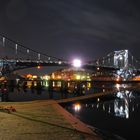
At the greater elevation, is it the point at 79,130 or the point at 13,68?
Result: the point at 13,68

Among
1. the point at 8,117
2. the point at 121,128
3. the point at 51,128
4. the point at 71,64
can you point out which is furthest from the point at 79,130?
the point at 71,64

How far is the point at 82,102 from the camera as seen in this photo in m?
29.2

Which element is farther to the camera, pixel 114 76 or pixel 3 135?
pixel 114 76

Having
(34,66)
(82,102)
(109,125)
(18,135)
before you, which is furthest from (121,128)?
(34,66)

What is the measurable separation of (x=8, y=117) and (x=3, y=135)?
3.79m

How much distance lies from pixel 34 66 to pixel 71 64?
45.6ft

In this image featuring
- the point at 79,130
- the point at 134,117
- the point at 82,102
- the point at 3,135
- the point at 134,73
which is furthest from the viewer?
the point at 134,73

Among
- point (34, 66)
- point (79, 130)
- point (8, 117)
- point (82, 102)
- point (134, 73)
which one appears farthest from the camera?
point (134, 73)

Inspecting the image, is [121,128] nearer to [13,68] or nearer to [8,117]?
[8,117]

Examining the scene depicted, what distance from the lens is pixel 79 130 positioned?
36.7 feet

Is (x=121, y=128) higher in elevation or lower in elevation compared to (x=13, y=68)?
lower

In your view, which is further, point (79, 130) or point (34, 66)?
point (34, 66)

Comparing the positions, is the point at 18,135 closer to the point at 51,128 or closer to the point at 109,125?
the point at 51,128

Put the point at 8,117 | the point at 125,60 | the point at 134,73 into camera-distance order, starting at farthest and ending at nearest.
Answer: the point at 125,60
the point at 134,73
the point at 8,117
